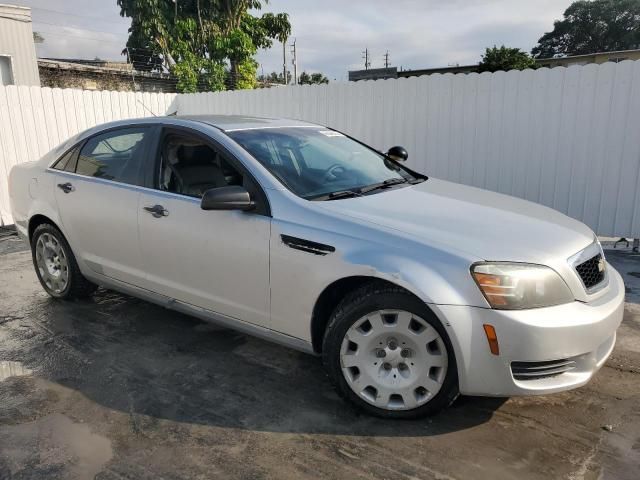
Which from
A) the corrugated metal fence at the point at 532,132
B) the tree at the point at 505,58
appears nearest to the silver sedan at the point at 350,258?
the corrugated metal fence at the point at 532,132

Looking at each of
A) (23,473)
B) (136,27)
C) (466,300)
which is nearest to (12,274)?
(23,473)

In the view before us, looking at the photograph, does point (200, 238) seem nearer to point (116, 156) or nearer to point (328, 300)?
point (328, 300)

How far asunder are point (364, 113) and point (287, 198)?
17.3ft

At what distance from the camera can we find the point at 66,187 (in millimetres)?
4227

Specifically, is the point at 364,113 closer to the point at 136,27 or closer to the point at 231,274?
the point at 231,274

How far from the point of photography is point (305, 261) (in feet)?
9.17

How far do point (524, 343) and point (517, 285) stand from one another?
27 cm

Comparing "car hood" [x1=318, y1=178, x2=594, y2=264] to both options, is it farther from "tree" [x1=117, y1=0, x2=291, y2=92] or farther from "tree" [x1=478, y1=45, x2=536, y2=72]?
"tree" [x1=478, y1=45, x2=536, y2=72]

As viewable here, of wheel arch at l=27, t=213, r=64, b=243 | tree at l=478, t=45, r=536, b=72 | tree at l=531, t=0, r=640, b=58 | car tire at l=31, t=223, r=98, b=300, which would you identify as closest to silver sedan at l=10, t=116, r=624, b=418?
car tire at l=31, t=223, r=98, b=300

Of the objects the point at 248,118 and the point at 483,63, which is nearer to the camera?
the point at 248,118

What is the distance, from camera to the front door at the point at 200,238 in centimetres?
301

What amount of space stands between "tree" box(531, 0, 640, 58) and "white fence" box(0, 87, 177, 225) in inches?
2509

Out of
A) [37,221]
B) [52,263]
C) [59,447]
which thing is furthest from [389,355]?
[37,221]

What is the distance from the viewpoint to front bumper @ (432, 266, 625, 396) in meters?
2.35
